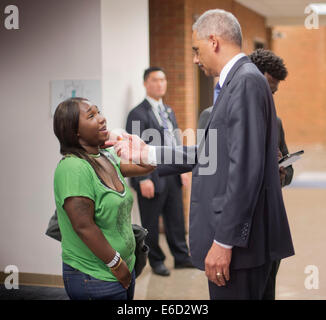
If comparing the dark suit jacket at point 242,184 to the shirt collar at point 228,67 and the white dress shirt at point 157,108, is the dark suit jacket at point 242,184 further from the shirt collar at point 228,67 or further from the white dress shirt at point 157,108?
the white dress shirt at point 157,108

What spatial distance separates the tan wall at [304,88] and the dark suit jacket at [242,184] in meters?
14.5

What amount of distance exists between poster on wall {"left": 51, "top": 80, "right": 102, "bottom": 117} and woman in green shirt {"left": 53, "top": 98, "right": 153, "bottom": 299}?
1932 mm

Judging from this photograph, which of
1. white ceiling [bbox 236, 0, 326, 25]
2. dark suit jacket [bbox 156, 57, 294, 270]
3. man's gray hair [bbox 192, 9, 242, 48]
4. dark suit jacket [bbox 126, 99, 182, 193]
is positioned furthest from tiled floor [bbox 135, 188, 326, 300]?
white ceiling [bbox 236, 0, 326, 25]

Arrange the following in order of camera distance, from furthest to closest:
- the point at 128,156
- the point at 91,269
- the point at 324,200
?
the point at 324,200
the point at 128,156
the point at 91,269

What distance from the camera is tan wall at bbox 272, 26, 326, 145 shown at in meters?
16.0

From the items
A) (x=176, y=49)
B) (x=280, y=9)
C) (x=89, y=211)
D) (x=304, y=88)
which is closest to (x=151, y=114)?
(x=176, y=49)

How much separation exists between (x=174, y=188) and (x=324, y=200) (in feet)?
Answer: 14.4

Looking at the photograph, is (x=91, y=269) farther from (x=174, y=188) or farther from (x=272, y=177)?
(x=174, y=188)

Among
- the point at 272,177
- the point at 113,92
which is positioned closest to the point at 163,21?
the point at 113,92

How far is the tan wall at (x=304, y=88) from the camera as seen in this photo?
→ 16.0 metres

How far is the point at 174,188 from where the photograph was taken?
4.95m

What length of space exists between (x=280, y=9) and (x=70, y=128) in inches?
334

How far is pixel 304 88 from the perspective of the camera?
52.9 ft

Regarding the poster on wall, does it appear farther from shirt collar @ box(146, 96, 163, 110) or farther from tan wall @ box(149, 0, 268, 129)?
tan wall @ box(149, 0, 268, 129)
